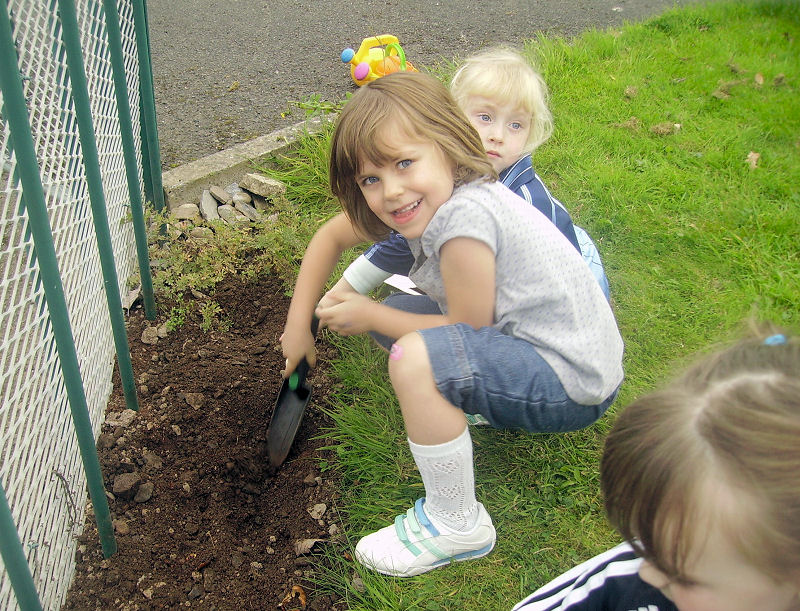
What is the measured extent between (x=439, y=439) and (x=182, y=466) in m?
0.89

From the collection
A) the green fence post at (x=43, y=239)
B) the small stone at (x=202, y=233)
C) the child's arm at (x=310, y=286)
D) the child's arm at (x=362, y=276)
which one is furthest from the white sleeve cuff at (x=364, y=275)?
the green fence post at (x=43, y=239)

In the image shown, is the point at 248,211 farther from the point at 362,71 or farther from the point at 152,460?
the point at 152,460

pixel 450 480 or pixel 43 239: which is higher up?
pixel 43 239

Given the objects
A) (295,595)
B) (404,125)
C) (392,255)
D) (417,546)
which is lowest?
(295,595)

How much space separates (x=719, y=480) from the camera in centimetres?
93

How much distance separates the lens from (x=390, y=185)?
172cm

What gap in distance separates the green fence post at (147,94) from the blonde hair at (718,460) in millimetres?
2283

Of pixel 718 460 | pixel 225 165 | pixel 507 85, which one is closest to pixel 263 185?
pixel 225 165

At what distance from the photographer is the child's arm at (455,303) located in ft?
5.39

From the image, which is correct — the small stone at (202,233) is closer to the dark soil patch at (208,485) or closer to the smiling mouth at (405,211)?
the dark soil patch at (208,485)

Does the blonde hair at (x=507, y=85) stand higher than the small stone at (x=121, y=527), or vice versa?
the blonde hair at (x=507, y=85)

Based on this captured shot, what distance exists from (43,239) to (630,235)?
2.48 m

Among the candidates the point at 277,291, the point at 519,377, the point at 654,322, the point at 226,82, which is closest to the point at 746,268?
the point at 654,322

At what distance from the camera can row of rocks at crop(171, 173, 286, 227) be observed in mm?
3088
